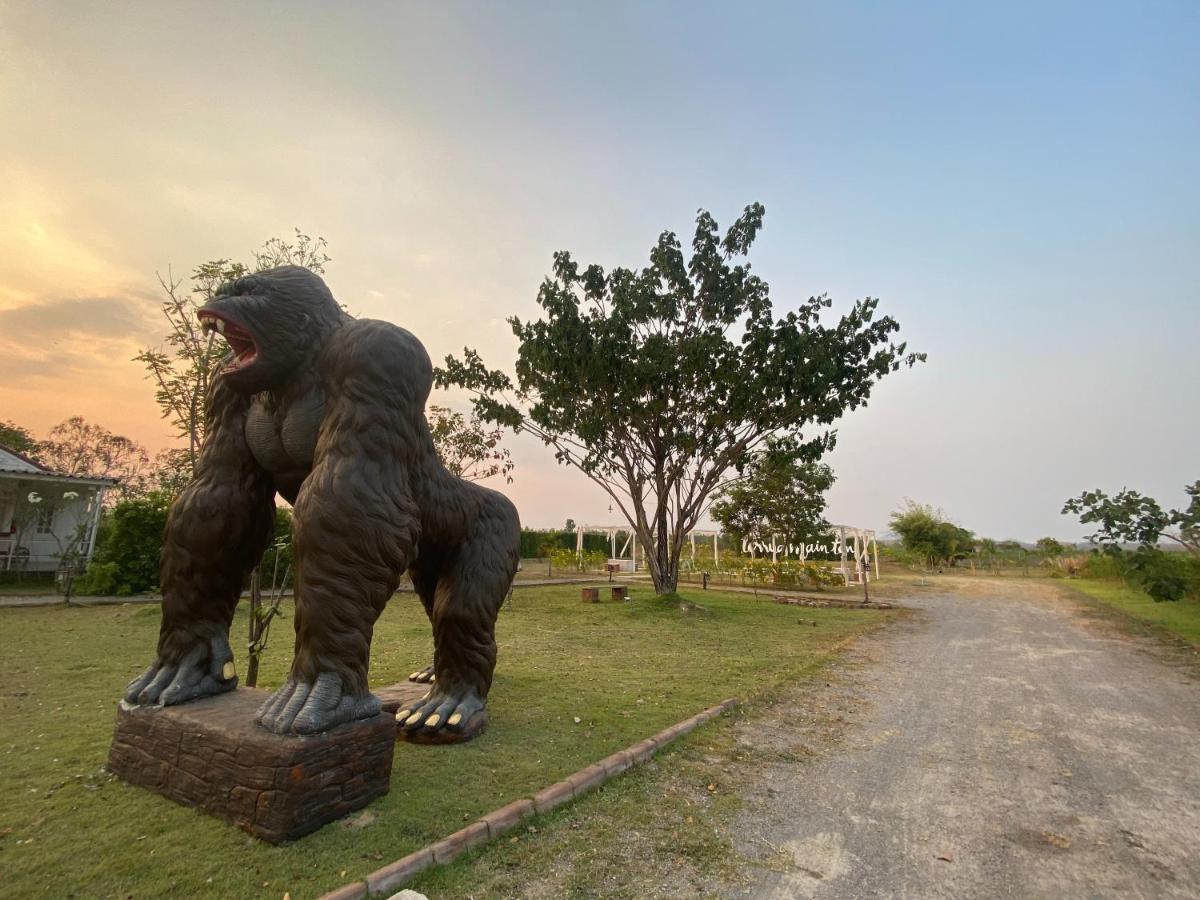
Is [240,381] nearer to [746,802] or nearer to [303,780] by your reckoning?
[303,780]

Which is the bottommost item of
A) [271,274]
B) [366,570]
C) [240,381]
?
[366,570]

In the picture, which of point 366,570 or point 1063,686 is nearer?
point 366,570

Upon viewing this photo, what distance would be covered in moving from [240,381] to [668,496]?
33.4 ft

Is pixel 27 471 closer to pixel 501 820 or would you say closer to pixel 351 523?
pixel 351 523

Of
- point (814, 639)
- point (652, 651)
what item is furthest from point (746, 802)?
point (814, 639)

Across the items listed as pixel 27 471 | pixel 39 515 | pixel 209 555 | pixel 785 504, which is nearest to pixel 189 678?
pixel 209 555

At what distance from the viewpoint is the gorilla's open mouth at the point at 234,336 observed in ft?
8.25

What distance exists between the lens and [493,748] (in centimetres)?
322

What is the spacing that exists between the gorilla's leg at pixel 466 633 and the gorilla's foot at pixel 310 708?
88cm

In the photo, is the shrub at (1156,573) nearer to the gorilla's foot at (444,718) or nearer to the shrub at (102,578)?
the gorilla's foot at (444,718)

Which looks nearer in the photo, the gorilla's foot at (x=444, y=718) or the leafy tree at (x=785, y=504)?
the gorilla's foot at (x=444, y=718)

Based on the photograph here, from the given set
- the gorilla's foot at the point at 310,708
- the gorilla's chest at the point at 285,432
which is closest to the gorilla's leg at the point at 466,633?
the gorilla's foot at the point at 310,708

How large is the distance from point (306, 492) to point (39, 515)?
1535cm

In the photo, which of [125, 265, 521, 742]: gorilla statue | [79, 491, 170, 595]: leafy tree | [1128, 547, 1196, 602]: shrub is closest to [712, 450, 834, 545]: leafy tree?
[1128, 547, 1196, 602]: shrub
